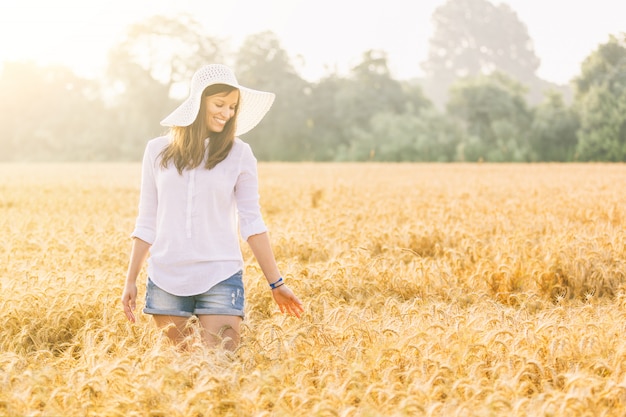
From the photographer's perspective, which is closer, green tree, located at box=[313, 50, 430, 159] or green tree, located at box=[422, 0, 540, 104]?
green tree, located at box=[313, 50, 430, 159]

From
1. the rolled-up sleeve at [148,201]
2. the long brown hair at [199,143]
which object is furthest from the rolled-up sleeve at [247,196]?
the rolled-up sleeve at [148,201]

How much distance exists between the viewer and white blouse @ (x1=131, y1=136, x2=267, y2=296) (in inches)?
154

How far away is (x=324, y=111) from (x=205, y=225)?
46371 mm

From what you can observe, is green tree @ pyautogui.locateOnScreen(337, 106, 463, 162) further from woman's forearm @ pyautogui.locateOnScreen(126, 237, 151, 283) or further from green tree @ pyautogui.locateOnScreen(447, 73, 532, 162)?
→ woman's forearm @ pyautogui.locateOnScreen(126, 237, 151, 283)

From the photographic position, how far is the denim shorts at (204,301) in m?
3.90

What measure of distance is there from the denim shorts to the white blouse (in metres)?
0.05

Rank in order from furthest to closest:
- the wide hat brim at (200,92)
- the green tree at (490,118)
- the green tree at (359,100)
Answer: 1. the green tree at (359,100)
2. the green tree at (490,118)
3. the wide hat brim at (200,92)

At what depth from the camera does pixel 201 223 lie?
3.93m

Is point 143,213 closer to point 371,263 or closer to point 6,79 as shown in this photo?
point 371,263

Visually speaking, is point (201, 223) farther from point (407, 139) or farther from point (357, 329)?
point (407, 139)

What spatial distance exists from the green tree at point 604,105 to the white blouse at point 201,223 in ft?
126

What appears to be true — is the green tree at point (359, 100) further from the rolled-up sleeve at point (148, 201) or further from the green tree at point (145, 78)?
the rolled-up sleeve at point (148, 201)

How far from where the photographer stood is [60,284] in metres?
5.29

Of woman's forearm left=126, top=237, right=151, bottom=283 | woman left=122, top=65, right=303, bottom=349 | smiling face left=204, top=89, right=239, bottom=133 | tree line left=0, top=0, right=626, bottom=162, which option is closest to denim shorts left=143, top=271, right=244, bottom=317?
woman left=122, top=65, right=303, bottom=349
